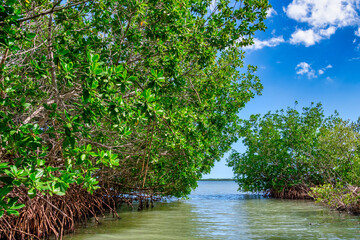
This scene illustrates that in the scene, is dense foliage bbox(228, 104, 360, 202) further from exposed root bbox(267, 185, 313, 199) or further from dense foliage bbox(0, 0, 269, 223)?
dense foliage bbox(0, 0, 269, 223)

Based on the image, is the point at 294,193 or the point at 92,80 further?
the point at 294,193

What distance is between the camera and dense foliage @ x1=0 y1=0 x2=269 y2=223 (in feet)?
11.1

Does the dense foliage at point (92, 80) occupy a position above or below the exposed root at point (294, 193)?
above

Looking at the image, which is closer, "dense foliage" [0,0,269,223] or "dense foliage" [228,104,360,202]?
"dense foliage" [0,0,269,223]

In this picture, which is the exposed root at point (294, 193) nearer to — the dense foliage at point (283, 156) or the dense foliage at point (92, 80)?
the dense foliage at point (283, 156)

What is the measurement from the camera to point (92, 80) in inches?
131

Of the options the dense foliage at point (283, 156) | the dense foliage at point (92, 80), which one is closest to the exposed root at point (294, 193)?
the dense foliage at point (283, 156)

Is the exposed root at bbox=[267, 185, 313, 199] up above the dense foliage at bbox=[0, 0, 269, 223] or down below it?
below

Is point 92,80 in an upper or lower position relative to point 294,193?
upper

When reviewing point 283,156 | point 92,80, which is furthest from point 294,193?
point 92,80

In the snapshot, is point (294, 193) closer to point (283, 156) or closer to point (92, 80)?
point (283, 156)

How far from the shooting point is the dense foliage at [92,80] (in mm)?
3369

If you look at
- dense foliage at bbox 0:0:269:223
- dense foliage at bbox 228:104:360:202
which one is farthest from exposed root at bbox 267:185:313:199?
dense foliage at bbox 0:0:269:223

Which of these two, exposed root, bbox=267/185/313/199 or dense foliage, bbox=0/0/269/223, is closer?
dense foliage, bbox=0/0/269/223
